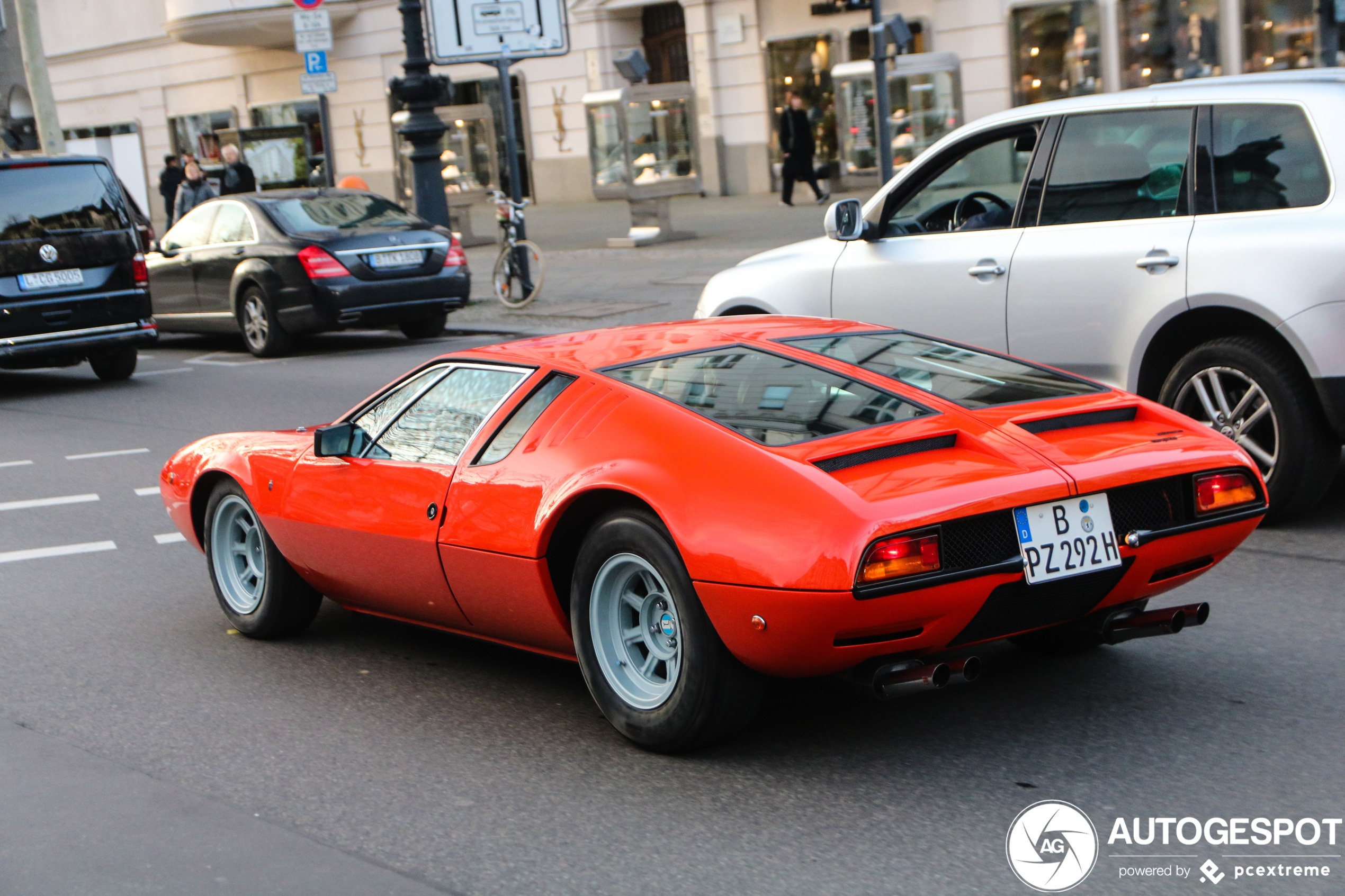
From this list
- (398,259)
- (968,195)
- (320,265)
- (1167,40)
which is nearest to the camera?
(968,195)

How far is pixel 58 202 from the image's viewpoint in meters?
13.2

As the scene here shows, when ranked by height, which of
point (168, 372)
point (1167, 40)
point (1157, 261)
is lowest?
point (168, 372)

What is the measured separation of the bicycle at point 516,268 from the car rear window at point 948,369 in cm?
1177

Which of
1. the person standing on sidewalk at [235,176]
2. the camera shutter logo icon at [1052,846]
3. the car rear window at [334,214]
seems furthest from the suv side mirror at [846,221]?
the person standing on sidewalk at [235,176]

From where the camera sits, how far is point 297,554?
5504 millimetres

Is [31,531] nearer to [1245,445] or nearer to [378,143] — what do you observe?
[1245,445]

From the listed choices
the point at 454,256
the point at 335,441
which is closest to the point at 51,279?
the point at 454,256

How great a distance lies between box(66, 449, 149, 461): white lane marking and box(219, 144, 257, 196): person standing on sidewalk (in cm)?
1201

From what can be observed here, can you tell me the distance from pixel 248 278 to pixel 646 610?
11.7m

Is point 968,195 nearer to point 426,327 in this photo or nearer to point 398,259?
point 398,259

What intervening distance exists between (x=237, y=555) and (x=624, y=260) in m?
14.9

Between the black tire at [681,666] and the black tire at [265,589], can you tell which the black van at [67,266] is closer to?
the black tire at [265,589]

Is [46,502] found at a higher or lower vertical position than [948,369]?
lower

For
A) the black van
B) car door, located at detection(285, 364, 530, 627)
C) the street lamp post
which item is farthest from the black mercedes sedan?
car door, located at detection(285, 364, 530, 627)
